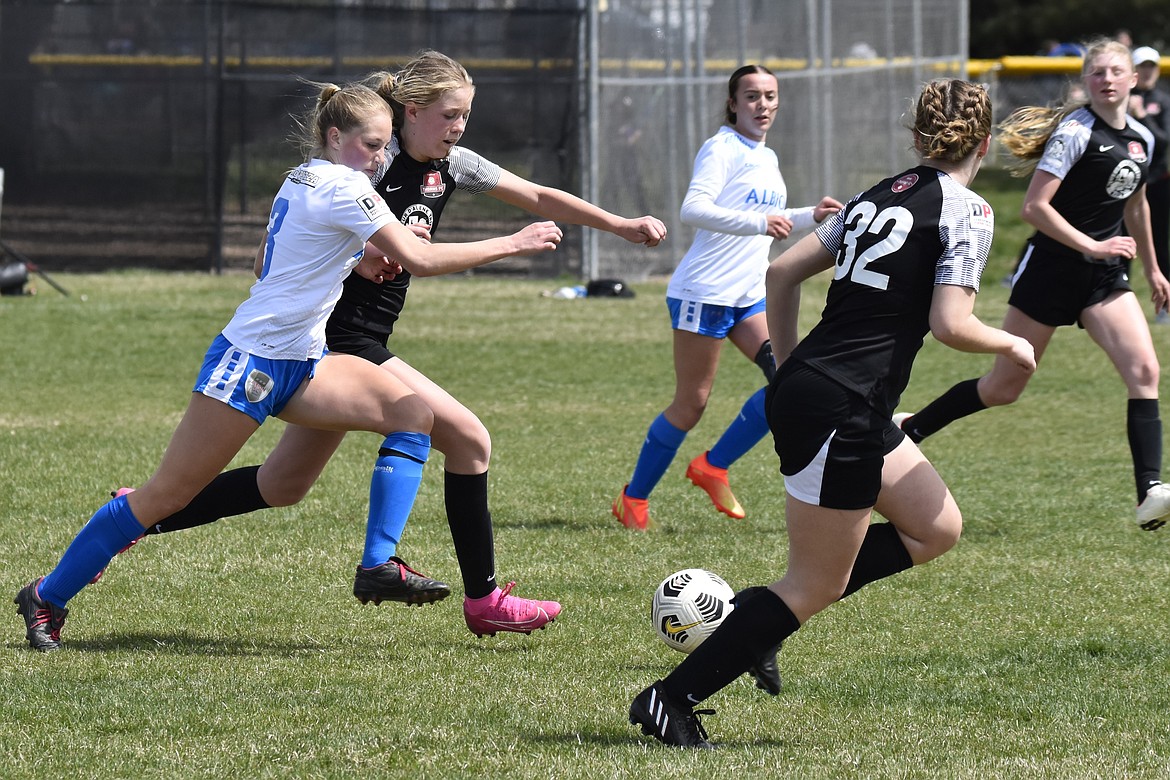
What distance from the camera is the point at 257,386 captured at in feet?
15.1

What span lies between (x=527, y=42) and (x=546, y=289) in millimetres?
2986

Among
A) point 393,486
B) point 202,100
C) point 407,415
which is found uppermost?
point 202,100

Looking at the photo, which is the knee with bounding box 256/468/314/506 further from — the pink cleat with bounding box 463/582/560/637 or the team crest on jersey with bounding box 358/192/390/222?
the team crest on jersey with bounding box 358/192/390/222

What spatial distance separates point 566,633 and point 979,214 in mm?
2153

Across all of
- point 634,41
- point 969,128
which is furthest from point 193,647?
point 634,41

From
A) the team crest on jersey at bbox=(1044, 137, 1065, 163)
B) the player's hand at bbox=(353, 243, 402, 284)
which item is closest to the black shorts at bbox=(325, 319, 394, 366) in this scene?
the player's hand at bbox=(353, 243, 402, 284)

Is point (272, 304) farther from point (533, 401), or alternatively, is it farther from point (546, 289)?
point (546, 289)

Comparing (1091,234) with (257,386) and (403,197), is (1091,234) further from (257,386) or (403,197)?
(257,386)

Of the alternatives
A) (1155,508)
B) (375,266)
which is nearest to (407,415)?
(375,266)

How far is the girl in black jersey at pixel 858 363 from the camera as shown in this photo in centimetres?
383

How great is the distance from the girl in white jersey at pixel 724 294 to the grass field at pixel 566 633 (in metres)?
0.35

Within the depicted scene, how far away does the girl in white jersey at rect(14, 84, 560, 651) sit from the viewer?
4535 mm

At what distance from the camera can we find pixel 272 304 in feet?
15.3

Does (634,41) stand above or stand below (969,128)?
above
